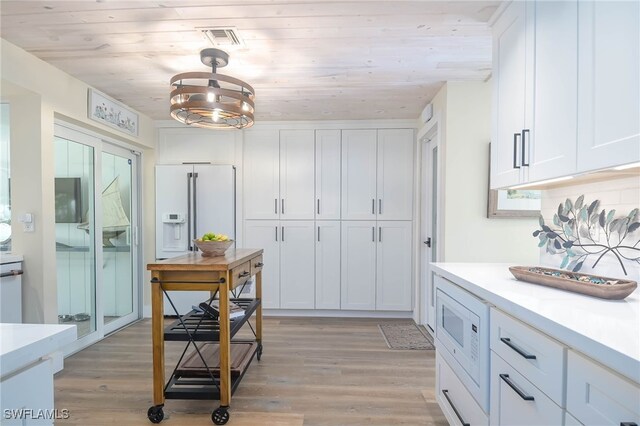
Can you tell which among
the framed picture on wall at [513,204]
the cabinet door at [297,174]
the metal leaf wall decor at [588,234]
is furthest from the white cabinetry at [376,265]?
the metal leaf wall decor at [588,234]

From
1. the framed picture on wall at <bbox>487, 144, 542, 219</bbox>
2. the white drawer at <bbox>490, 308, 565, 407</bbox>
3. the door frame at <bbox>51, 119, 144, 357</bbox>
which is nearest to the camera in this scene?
the white drawer at <bbox>490, 308, 565, 407</bbox>

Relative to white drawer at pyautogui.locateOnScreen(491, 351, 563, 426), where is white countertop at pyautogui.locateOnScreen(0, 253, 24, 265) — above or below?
above

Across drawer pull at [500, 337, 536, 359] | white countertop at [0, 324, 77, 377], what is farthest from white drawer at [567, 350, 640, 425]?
white countertop at [0, 324, 77, 377]

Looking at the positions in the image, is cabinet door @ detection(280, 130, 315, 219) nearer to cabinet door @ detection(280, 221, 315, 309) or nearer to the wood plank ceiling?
cabinet door @ detection(280, 221, 315, 309)

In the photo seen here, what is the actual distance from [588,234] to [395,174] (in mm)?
2534

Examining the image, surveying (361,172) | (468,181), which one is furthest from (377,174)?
(468,181)

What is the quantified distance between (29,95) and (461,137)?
346cm

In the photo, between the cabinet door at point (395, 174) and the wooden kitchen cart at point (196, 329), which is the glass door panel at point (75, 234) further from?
the cabinet door at point (395, 174)

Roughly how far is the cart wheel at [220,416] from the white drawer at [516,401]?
1500 millimetres

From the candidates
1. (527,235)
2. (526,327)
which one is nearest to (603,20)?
(526,327)

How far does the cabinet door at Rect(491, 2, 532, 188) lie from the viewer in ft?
5.51

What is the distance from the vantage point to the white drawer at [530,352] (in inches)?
38.8

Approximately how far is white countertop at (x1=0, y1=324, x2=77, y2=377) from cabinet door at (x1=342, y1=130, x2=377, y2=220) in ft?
11.3

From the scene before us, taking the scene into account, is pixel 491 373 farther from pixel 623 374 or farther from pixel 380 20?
pixel 380 20
